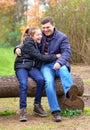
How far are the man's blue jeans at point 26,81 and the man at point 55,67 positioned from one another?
0.35 feet

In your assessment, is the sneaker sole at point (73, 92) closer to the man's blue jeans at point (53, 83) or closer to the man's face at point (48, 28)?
the man's blue jeans at point (53, 83)

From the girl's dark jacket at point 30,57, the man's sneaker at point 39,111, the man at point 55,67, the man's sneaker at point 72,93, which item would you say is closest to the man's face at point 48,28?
the man at point 55,67

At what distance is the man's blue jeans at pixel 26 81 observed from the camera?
23.9 feet

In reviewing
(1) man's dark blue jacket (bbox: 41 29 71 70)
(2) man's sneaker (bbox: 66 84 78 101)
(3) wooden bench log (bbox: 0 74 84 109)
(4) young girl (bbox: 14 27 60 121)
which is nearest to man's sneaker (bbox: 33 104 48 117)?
(4) young girl (bbox: 14 27 60 121)

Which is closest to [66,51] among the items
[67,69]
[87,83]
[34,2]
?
[67,69]

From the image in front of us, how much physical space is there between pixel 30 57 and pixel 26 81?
46 centimetres

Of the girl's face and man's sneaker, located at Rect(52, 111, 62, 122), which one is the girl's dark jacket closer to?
the girl's face

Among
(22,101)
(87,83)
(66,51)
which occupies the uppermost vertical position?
(66,51)

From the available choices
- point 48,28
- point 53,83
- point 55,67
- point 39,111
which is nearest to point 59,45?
point 48,28

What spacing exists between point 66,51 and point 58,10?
40.4 ft

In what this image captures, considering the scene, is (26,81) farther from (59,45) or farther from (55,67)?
(59,45)

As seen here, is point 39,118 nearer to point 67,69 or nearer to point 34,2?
point 67,69

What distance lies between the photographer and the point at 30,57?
24.9 ft

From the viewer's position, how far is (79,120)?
24.2 ft
